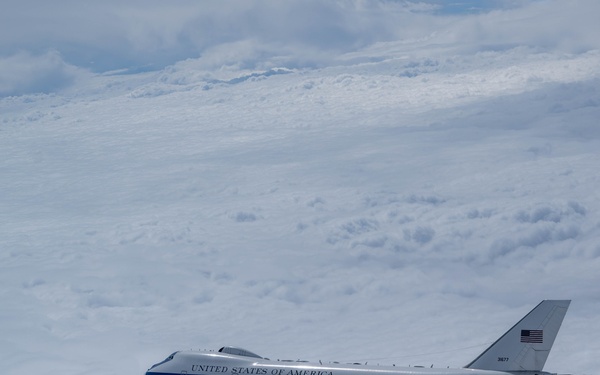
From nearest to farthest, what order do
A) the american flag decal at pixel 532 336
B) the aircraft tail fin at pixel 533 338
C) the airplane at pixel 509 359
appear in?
the airplane at pixel 509 359
the aircraft tail fin at pixel 533 338
the american flag decal at pixel 532 336

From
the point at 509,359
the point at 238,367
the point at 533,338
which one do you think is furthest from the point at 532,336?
the point at 238,367

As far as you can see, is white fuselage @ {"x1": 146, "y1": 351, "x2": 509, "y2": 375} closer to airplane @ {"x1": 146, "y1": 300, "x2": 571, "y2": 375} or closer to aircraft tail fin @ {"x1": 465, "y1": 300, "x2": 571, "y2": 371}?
airplane @ {"x1": 146, "y1": 300, "x2": 571, "y2": 375}

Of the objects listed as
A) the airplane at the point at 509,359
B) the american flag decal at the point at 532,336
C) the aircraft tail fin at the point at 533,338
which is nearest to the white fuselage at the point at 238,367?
the airplane at the point at 509,359

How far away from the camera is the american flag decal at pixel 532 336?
61562 millimetres

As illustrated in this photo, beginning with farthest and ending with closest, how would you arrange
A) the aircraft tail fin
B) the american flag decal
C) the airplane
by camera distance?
the american flag decal
the aircraft tail fin
the airplane

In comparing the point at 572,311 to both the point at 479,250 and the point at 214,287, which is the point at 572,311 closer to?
the point at 479,250

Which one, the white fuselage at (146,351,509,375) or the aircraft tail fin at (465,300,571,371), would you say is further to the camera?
the white fuselage at (146,351,509,375)

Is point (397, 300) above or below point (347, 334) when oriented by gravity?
above

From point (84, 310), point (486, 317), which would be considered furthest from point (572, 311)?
point (84, 310)

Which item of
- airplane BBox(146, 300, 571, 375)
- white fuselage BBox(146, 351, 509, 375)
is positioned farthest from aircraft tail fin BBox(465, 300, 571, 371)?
white fuselage BBox(146, 351, 509, 375)

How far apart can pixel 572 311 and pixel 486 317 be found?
50.2ft

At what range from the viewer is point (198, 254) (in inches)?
7657

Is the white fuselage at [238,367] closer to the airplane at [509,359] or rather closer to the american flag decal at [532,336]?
the airplane at [509,359]

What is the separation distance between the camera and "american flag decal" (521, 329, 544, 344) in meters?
61.6
